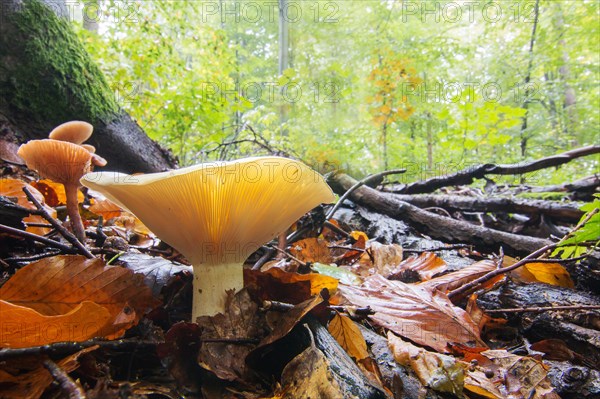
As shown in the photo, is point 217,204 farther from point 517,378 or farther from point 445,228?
point 445,228

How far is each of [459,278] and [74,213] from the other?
5.98ft

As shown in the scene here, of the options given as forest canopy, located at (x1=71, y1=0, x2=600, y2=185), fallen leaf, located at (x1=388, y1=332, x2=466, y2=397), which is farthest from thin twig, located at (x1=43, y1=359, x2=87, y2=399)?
forest canopy, located at (x1=71, y1=0, x2=600, y2=185)

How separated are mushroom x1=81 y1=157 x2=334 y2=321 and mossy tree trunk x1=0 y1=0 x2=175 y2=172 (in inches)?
82.4

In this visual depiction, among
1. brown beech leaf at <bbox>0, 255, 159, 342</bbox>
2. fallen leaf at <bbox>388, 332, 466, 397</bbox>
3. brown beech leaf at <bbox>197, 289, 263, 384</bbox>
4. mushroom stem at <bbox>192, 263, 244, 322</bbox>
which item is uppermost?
brown beech leaf at <bbox>0, 255, 159, 342</bbox>

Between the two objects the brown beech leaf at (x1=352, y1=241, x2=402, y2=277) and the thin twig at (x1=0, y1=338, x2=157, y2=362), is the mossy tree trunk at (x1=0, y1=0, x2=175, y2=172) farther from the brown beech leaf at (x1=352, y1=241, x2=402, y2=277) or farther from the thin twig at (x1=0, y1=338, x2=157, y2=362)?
the thin twig at (x1=0, y1=338, x2=157, y2=362)

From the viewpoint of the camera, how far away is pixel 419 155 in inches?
304

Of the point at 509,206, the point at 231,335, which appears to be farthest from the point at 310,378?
the point at 509,206

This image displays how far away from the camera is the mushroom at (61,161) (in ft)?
4.45

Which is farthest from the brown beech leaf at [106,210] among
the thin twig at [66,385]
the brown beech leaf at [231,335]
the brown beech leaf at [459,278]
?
the brown beech leaf at [459,278]

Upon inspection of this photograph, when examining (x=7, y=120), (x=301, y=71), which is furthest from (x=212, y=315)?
(x=301, y=71)

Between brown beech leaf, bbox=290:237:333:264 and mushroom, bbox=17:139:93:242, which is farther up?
mushroom, bbox=17:139:93:242

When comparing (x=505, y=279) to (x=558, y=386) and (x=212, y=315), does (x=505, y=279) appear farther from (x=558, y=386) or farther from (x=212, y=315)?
(x=212, y=315)

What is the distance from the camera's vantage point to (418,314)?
1178mm

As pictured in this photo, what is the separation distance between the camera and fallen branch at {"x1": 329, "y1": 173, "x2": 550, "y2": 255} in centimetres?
195
